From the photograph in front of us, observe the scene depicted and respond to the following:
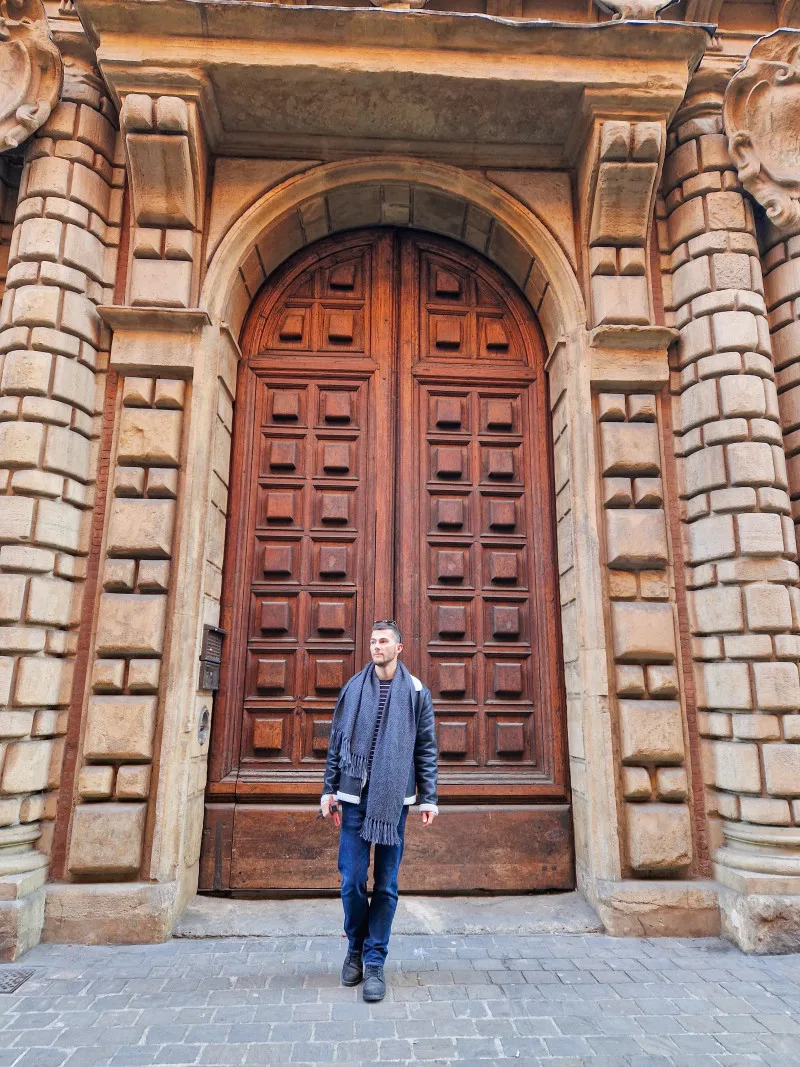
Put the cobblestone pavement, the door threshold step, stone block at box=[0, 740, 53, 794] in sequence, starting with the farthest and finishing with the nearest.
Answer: the door threshold step, stone block at box=[0, 740, 53, 794], the cobblestone pavement

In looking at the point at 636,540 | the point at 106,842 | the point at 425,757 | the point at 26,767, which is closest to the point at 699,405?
the point at 636,540

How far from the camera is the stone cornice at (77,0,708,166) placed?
5.32m

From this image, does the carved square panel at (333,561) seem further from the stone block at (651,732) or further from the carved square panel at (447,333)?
the stone block at (651,732)

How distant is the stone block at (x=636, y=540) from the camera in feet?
17.3

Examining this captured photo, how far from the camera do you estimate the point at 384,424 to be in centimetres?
613

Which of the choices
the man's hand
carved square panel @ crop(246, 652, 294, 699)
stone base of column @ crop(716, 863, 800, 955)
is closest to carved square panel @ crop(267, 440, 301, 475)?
carved square panel @ crop(246, 652, 294, 699)

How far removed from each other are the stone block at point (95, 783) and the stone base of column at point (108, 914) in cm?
57

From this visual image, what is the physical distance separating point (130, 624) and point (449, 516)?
2.67 m

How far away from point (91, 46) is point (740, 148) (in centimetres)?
534

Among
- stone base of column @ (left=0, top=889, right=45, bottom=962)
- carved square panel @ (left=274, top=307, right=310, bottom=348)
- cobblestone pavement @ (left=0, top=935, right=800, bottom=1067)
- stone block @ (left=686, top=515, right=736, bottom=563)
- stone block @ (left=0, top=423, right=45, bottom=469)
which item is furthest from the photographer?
carved square panel @ (left=274, top=307, right=310, bottom=348)

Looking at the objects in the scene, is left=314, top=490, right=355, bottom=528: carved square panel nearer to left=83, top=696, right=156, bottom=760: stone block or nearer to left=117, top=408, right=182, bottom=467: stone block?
left=117, top=408, right=182, bottom=467: stone block

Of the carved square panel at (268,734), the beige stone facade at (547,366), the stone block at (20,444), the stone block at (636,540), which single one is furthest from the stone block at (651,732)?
the stone block at (20,444)

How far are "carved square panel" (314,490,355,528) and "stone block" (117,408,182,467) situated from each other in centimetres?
125

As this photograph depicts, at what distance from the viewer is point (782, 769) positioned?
4746mm
